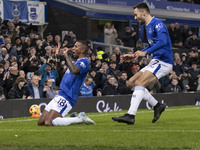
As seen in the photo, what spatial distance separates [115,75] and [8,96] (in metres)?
5.15

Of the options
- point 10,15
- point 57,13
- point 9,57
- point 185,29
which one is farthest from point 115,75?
point 185,29

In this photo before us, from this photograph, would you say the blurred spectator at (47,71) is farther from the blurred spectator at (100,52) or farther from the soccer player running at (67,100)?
the soccer player running at (67,100)

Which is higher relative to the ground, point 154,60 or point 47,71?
point 154,60

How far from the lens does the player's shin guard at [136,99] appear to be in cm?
905

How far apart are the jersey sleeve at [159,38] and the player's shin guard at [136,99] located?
2.48 ft

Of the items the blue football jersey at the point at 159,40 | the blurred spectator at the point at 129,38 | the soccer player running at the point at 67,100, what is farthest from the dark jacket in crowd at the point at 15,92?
the blurred spectator at the point at 129,38

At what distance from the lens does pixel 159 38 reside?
30.3ft

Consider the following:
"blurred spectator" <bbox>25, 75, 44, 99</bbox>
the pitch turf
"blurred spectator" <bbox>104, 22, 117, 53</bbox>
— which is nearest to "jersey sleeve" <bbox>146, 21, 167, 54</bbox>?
the pitch turf

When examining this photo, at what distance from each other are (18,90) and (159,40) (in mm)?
6573

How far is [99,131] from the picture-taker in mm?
7988

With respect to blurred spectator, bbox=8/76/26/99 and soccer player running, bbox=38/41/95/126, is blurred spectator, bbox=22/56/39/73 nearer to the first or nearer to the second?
blurred spectator, bbox=8/76/26/99

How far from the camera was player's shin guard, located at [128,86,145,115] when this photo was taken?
9055 mm

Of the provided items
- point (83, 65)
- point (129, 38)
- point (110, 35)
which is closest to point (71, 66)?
point (83, 65)

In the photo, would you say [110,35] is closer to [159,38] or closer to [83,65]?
[159,38]
